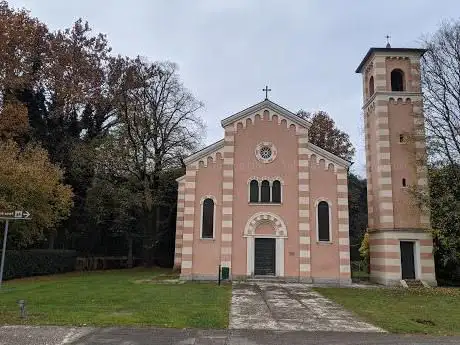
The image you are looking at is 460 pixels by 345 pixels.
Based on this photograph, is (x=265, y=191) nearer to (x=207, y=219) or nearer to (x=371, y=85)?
(x=207, y=219)

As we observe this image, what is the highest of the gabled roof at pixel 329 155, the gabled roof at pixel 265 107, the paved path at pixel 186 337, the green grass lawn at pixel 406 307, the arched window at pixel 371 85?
the arched window at pixel 371 85

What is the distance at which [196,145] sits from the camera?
3822cm

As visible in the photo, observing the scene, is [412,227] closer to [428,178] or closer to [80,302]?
[428,178]

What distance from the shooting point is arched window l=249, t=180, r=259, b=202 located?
27.5m

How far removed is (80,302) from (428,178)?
64.4ft

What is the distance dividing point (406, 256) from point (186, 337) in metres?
19.4

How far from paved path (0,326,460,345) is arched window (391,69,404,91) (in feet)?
68.5

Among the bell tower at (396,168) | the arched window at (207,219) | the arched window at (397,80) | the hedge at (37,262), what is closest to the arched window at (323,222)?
the bell tower at (396,168)

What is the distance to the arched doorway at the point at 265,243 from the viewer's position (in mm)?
26766

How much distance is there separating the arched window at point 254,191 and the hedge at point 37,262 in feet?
50.1

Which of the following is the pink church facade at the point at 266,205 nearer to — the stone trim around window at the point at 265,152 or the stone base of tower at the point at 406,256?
the stone trim around window at the point at 265,152

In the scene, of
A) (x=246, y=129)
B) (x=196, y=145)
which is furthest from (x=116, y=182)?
(x=246, y=129)

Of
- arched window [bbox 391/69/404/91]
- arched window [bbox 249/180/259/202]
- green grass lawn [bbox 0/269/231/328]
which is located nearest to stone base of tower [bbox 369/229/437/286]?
arched window [bbox 249/180/259/202]

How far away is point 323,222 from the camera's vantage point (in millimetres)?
26938
